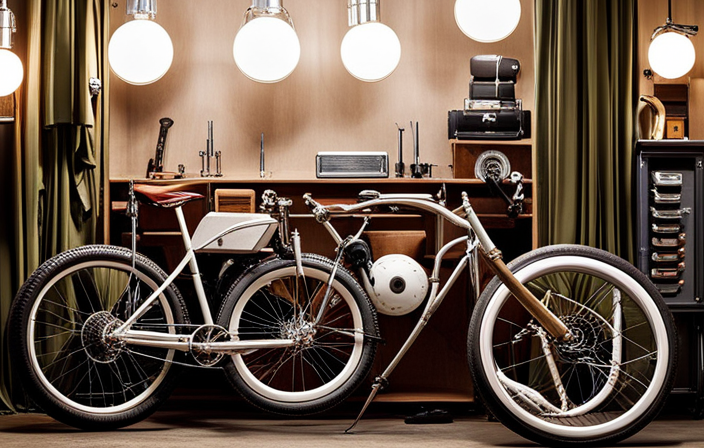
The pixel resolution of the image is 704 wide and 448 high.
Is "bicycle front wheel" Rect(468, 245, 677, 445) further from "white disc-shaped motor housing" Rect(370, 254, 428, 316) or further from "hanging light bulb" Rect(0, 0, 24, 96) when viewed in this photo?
"hanging light bulb" Rect(0, 0, 24, 96)

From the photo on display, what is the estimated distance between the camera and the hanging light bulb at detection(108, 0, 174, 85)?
407cm

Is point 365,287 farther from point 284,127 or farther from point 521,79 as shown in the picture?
point 521,79

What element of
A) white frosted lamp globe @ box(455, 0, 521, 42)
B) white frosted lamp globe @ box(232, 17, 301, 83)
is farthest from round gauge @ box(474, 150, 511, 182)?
white frosted lamp globe @ box(232, 17, 301, 83)

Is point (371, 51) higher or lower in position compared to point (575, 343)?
higher

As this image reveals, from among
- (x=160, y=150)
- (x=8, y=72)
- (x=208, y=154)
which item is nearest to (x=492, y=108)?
(x=208, y=154)

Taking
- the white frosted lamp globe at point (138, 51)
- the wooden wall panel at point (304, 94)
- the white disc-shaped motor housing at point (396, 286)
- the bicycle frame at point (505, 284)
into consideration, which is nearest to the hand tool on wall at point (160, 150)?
the wooden wall panel at point (304, 94)

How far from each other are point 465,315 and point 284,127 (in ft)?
4.96

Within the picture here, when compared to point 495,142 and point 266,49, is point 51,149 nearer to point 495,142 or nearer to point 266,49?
point 266,49

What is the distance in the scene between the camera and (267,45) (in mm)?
4090

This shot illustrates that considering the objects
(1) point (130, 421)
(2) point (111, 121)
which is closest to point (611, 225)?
(1) point (130, 421)

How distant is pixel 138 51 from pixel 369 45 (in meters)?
1.22

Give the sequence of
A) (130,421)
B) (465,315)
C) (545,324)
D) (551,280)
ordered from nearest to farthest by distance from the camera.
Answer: (545,324), (130,421), (551,280), (465,315)

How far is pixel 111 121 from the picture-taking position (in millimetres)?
4395

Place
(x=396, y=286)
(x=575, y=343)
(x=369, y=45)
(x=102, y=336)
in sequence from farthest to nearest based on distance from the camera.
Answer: (x=369, y=45)
(x=396, y=286)
(x=102, y=336)
(x=575, y=343)
